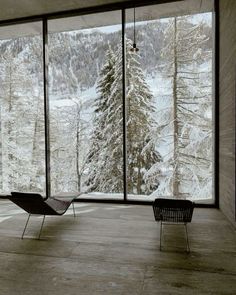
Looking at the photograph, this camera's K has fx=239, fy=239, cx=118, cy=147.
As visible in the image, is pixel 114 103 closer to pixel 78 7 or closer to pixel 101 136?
pixel 101 136

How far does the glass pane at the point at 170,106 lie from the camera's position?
15.4 ft

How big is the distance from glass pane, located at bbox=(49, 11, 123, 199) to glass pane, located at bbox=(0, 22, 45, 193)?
350 mm

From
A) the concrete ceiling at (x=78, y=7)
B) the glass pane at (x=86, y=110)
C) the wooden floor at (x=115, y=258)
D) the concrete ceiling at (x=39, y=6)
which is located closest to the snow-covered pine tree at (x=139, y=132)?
the glass pane at (x=86, y=110)

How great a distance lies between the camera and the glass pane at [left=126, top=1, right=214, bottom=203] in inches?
184

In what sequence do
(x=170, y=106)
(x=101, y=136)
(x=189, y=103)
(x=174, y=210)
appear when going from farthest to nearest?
1. (x=101, y=136)
2. (x=170, y=106)
3. (x=189, y=103)
4. (x=174, y=210)

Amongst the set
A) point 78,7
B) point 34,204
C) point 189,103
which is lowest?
point 34,204

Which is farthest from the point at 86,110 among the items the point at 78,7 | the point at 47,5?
the point at 47,5

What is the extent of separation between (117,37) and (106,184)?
3.15m

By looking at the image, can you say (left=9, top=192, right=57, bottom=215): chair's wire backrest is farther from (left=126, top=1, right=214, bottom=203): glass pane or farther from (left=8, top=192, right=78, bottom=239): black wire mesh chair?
(left=126, top=1, right=214, bottom=203): glass pane

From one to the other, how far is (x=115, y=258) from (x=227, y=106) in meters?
2.65

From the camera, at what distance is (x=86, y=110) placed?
5.36 metres

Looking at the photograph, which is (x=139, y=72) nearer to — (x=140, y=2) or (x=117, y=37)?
(x=117, y=37)

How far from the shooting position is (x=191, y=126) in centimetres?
479

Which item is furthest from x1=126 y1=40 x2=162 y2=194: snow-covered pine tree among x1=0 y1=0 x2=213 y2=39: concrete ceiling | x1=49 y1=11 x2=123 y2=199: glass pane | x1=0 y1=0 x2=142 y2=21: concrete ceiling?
x1=0 y1=0 x2=142 y2=21: concrete ceiling
